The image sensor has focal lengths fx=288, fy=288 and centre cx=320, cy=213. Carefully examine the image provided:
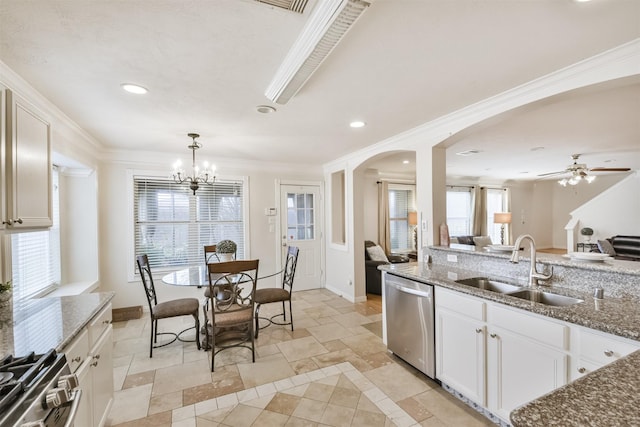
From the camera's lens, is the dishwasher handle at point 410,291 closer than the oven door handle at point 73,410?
No

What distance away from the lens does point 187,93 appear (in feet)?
7.52

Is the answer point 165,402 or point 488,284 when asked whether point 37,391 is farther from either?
point 488,284

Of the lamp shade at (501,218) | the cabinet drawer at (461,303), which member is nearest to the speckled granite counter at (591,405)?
the cabinet drawer at (461,303)

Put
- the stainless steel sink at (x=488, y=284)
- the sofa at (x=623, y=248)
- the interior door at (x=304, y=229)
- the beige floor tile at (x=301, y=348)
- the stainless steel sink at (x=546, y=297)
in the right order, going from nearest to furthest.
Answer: the stainless steel sink at (x=546, y=297), the stainless steel sink at (x=488, y=284), the beige floor tile at (x=301, y=348), the interior door at (x=304, y=229), the sofa at (x=623, y=248)

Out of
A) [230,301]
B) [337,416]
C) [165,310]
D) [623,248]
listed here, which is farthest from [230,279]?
[623,248]

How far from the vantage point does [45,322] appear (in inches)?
63.7

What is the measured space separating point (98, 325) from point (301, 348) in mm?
1918

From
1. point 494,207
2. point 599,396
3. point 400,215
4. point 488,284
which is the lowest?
point 488,284

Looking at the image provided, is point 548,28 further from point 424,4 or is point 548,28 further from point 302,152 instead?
point 302,152

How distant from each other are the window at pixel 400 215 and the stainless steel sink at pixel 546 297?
15.2 ft

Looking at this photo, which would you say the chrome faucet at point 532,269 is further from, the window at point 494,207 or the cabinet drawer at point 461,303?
the window at point 494,207

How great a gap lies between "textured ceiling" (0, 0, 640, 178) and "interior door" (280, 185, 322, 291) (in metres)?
2.37

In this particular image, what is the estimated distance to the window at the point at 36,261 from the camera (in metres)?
2.58

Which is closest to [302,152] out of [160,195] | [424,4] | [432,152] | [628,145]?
[432,152]
